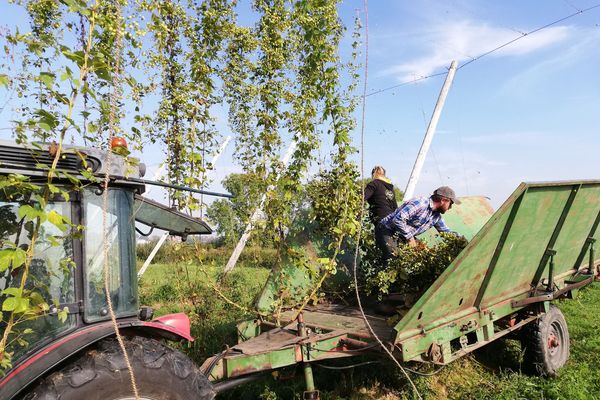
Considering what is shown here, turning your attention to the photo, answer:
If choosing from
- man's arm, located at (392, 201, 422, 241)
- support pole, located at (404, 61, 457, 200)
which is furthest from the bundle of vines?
support pole, located at (404, 61, 457, 200)

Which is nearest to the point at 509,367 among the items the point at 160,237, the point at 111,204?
the point at 111,204

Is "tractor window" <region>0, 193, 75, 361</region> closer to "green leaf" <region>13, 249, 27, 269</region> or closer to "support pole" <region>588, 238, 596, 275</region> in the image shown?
"green leaf" <region>13, 249, 27, 269</region>

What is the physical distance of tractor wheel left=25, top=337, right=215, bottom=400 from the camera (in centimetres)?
231

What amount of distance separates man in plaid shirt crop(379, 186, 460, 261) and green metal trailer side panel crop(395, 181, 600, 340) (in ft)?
2.66

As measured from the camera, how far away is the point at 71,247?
254cm

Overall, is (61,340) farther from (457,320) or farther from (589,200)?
(589,200)

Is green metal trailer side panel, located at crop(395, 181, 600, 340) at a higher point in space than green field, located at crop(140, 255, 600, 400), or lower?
higher

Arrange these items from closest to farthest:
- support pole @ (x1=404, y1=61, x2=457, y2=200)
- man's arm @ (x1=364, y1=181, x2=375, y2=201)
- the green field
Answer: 1. the green field
2. man's arm @ (x1=364, y1=181, x2=375, y2=201)
3. support pole @ (x1=404, y1=61, x2=457, y2=200)

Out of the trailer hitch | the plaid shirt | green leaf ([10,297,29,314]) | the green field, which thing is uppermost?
the plaid shirt

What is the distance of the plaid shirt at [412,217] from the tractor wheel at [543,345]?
55.6 inches

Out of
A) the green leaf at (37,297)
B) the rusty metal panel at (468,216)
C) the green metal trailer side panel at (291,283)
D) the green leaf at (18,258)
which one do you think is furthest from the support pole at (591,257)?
the green leaf at (18,258)

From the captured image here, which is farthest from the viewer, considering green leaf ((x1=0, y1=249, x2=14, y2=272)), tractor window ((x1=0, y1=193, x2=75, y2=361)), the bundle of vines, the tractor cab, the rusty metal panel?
the rusty metal panel

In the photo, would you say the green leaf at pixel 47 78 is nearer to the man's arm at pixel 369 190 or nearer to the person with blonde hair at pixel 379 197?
the person with blonde hair at pixel 379 197

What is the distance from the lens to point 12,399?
2.33m
